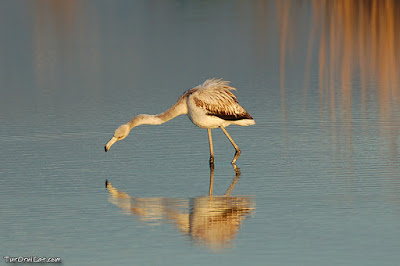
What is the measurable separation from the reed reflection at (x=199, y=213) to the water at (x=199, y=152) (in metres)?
0.03

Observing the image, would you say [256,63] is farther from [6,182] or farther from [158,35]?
[6,182]

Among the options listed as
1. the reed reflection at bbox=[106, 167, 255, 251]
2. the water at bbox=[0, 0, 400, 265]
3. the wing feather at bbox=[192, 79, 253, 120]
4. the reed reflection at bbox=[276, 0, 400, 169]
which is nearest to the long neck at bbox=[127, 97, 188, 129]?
the wing feather at bbox=[192, 79, 253, 120]

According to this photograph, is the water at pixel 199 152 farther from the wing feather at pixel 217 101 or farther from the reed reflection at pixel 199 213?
the wing feather at pixel 217 101

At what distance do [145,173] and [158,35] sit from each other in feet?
64.5

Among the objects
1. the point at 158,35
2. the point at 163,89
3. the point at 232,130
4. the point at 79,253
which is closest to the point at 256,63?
the point at 163,89

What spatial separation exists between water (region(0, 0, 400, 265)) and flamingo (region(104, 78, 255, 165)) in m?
0.43

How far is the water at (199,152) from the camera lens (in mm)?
10414

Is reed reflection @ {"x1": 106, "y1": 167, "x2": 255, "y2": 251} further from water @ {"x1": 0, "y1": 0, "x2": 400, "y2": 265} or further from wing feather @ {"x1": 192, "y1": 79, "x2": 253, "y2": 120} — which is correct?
wing feather @ {"x1": 192, "y1": 79, "x2": 253, "y2": 120}

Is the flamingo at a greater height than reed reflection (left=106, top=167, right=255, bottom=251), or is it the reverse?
the flamingo

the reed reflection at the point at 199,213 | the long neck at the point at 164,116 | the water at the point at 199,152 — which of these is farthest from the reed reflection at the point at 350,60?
the reed reflection at the point at 199,213

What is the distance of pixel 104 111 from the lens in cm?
1973

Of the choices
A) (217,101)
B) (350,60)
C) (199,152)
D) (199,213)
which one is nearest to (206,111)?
(217,101)

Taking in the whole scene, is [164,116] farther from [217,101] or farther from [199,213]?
[199,213]

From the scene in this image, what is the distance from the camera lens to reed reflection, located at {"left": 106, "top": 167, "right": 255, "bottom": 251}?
1070cm
